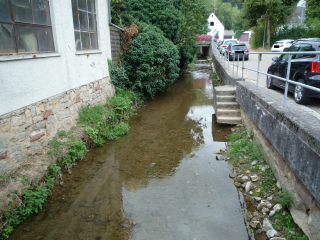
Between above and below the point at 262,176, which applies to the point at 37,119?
above

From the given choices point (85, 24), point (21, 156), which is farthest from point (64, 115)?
point (85, 24)

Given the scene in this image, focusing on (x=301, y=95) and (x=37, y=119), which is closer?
(x=37, y=119)

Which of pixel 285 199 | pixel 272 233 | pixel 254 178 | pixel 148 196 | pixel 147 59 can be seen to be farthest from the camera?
pixel 147 59

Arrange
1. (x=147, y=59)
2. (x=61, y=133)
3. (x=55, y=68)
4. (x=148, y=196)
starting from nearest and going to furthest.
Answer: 1. (x=148, y=196)
2. (x=55, y=68)
3. (x=61, y=133)
4. (x=147, y=59)

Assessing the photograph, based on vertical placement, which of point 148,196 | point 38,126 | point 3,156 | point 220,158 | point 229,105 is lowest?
point 148,196

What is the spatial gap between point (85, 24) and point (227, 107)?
5266mm

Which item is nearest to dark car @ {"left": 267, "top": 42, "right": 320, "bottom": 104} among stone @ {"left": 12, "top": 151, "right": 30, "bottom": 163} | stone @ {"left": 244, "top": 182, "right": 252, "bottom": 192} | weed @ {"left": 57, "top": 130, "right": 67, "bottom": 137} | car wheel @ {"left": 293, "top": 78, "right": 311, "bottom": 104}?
car wheel @ {"left": 293, "top": 78, "right": 311, "bottom": 104}

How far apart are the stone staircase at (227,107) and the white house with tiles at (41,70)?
4.18 meters

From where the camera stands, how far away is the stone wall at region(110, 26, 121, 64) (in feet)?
31.1

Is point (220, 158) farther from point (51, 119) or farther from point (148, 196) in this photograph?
point (51, 119)

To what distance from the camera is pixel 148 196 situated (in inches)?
175

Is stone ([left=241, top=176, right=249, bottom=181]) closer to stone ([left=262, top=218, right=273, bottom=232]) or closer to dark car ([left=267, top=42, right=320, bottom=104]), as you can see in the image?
stone ([left=262, top=218, right=273, bottom=232])

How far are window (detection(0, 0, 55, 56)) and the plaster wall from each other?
182 mm

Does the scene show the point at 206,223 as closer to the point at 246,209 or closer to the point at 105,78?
the point at 246,209
